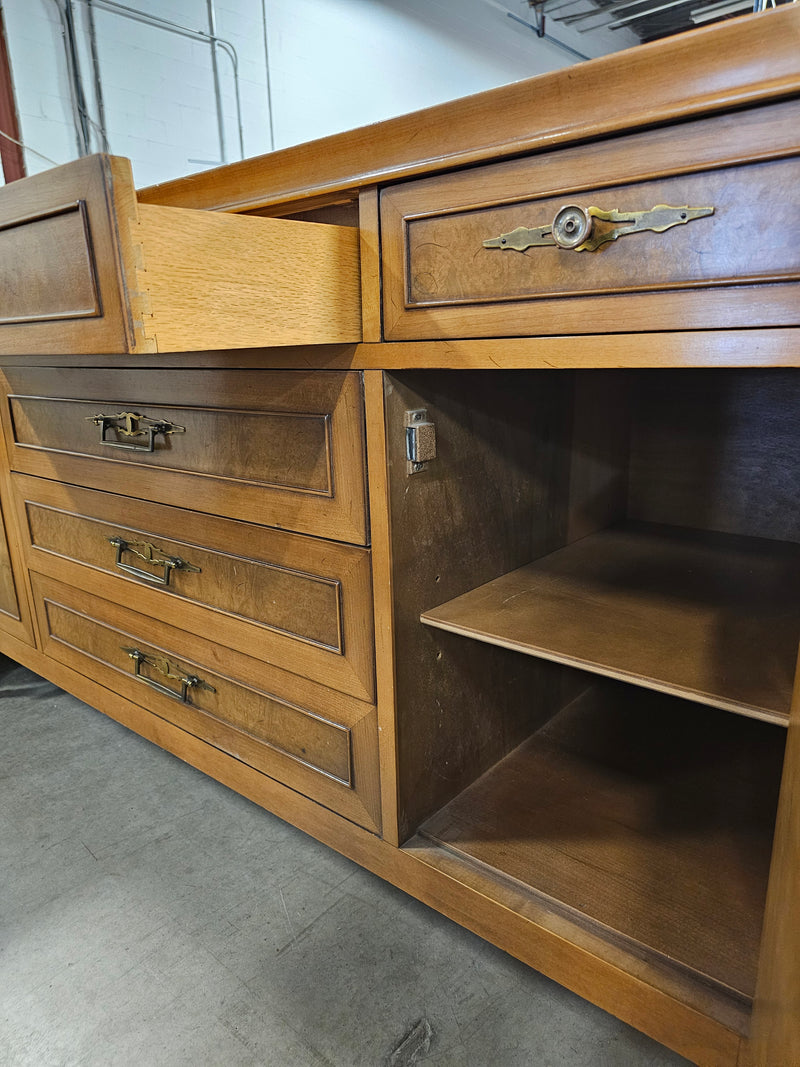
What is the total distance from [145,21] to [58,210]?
6.30ft

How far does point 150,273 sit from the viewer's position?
55 cm

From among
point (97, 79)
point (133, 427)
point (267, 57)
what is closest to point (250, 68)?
point (267, 57)

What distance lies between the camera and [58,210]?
595 mm

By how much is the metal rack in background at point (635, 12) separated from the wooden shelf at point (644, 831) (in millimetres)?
3466

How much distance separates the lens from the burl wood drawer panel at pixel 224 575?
0.82 meters

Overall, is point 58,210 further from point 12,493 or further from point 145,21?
point 145,21

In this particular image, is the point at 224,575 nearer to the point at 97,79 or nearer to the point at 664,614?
the point at 664,614

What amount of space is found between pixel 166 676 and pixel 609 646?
713 mm

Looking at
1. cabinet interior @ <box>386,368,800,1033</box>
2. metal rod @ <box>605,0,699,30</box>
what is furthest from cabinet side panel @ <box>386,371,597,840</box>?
metal rod @ <box>605,0,699,30</box>

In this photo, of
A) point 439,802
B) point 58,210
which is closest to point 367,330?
point 58,210

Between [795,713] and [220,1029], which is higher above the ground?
[795,713]

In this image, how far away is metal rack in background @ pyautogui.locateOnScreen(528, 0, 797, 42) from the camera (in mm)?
3262

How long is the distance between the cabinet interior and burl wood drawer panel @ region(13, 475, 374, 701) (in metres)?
0.07

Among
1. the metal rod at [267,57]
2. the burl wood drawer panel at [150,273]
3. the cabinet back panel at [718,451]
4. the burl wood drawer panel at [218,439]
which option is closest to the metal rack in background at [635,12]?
the metal rod at [267,57]
